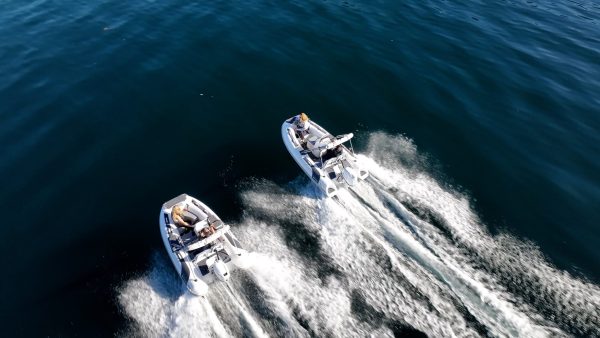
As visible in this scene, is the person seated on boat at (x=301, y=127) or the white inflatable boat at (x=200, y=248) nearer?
the white inflatable boat at (x=200, y=248)

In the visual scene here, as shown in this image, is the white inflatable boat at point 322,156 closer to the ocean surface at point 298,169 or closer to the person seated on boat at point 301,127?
the person seated on boat at point 301,127

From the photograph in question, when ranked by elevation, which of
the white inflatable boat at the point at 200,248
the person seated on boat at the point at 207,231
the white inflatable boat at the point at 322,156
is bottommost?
the white inflatable boat at the point at 200,248

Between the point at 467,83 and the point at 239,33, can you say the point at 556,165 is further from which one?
the point at 239,33

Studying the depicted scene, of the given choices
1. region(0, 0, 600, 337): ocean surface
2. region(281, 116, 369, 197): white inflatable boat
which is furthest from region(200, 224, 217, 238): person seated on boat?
region(281, 116, 369, 197): white inflatable boat

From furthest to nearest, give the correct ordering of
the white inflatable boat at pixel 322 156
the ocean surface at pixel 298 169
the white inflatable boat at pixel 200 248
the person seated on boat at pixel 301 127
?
the person seated on boat at pixel 301 127 → the white inflatable boat at pixel 322 156 → the white inflatable boat at pixel 200 248 → the ocean surface at pixel 298 169

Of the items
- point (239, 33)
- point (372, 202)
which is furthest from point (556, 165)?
point (239, 33)

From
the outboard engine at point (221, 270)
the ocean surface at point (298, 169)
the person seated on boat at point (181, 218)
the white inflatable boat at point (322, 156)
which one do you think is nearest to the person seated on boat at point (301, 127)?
the white inflatable boat at point (322, 156)

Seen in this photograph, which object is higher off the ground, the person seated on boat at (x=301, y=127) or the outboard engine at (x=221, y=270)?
the person seated on boat at (x=301, y=127)

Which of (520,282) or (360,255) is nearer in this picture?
(520,282)
